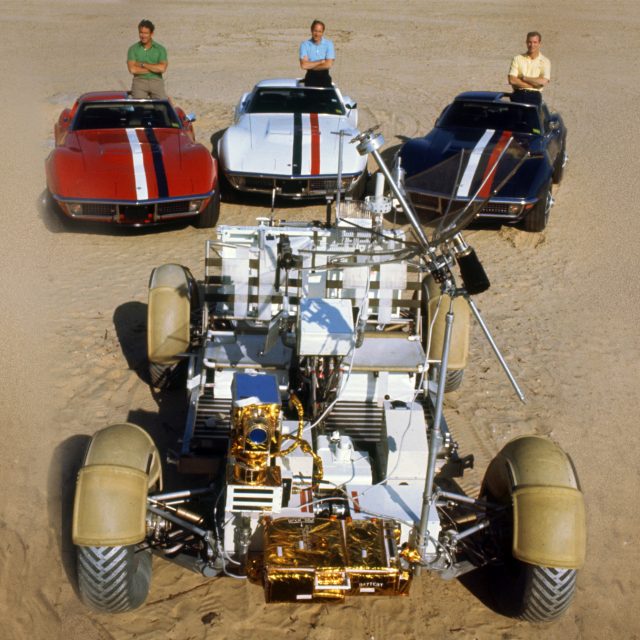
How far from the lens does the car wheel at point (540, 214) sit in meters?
11.0

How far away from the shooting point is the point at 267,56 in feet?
63.8

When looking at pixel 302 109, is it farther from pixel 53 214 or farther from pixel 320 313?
pixel 320 313

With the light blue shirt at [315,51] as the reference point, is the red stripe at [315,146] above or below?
below

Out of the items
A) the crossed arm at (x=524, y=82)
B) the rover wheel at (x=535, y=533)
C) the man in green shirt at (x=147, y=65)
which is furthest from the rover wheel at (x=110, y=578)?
the crossed arm at (x=524, y=82)

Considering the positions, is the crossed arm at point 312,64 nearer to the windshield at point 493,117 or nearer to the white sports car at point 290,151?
the white sports car at point 290,151

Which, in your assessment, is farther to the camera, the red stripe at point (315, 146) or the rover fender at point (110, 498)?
the red stripe at point (315, 146)

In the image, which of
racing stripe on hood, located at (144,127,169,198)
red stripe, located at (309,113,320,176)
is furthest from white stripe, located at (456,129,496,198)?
racing stripe on hood, located at (144,127,169,198)

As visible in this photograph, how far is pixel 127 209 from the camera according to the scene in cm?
1020

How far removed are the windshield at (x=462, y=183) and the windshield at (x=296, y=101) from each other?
221 cm

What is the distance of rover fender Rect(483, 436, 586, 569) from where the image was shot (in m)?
5.09

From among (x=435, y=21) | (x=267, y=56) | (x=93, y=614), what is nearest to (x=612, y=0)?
(x=435, y=21)

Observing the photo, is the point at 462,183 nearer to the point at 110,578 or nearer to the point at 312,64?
the point at 110,578

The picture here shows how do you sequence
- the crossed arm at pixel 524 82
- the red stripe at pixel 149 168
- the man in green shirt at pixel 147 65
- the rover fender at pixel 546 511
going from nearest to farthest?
the rover fender at pixel 546 511
the red stripe at pixel 149 168
the man in green shirt at pixel 147 65
the crossed arm at pixel 524 82

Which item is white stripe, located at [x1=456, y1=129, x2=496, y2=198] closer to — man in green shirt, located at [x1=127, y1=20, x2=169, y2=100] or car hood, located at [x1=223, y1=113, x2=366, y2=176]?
car hood, located at [x1=223, y1=113, x2=366, y2=176]
